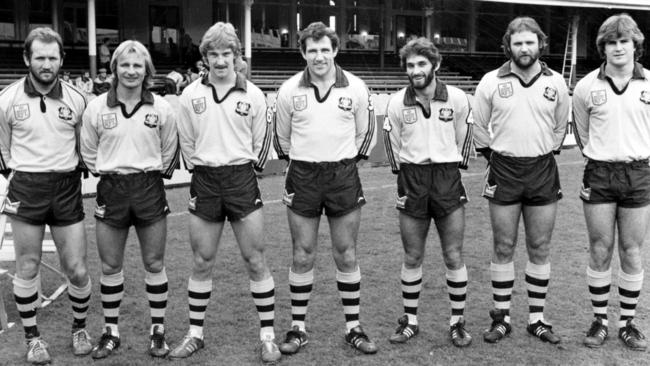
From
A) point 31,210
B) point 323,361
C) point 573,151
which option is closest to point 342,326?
point 323,361

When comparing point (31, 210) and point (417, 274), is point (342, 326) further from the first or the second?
point (31, 210)

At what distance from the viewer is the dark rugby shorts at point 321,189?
5000 mm

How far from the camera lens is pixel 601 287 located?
209 inches

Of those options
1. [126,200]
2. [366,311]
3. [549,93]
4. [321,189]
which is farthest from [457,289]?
[126,200]

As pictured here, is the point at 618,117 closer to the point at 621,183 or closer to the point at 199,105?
the point at 621,183

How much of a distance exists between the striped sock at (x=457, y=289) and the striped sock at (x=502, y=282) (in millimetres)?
250

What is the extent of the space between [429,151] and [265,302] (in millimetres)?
1490

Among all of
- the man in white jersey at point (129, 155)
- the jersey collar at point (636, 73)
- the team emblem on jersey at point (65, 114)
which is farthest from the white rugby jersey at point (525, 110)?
the team emblem on jersey at point (65, 114)

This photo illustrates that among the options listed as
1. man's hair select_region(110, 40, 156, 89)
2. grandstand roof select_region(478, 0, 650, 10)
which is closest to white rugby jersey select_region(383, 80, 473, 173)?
man's hair select_region(110, 40, 156, 89)

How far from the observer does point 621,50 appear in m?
5.05

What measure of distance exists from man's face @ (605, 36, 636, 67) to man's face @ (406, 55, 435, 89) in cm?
120

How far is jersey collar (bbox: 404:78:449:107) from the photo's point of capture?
5094mm

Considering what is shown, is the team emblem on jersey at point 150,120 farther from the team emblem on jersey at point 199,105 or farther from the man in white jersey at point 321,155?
the man in white jersey at point 321,155

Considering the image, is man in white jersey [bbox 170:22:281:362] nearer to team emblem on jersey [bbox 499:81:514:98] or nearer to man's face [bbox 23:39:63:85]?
man's face [bbox 23:39:63:85]
